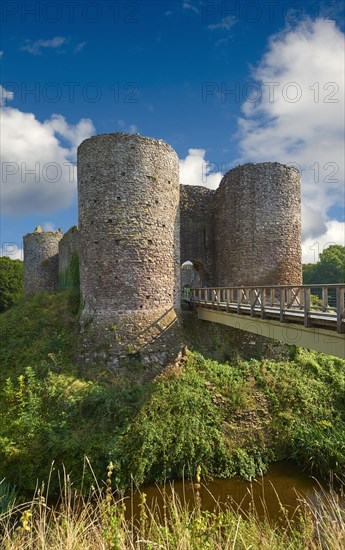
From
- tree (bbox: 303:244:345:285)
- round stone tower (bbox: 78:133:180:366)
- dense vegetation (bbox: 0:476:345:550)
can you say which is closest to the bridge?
round stone tower (bbox: 78:133:180:366)

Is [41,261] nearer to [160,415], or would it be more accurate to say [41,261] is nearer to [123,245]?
[123,245]

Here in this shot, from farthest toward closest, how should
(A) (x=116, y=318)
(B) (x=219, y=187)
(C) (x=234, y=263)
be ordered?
(B) (x=219, y=187), (C) (x=234, y=263), (A) (x=116, y=318)

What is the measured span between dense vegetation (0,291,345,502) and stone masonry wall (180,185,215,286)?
680 centimetres

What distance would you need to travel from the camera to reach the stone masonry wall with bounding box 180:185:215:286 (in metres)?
18.0

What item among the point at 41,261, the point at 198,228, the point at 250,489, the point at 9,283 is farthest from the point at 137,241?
the point at 9,283

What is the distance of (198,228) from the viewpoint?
1822 cm

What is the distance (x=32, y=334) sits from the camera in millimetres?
13227

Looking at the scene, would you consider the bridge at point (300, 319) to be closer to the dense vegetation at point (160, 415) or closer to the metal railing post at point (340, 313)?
the metal railing post at point (340, 313)

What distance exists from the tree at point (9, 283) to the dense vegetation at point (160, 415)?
2543 centimetres

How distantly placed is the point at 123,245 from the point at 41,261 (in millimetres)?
16051

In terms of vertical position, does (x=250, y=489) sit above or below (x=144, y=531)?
below

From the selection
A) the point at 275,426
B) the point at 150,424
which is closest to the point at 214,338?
the point at 275,426

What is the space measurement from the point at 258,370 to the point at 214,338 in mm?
2323

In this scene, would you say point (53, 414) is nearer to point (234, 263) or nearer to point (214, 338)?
point (214, 338)
